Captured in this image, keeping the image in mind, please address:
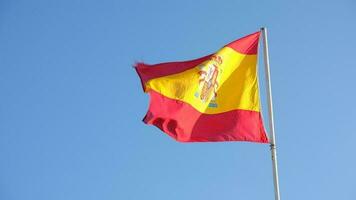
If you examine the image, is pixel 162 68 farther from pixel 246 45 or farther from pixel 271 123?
pixel 271 123

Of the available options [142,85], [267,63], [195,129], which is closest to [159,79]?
[142,85]

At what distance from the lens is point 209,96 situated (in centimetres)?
1530

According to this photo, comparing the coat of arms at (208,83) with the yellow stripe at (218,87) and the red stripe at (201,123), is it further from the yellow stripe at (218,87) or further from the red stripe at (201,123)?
the red stripe at (201,123)

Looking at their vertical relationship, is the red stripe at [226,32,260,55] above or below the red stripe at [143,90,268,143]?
above

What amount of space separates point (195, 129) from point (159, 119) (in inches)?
37.9

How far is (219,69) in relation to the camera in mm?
15586

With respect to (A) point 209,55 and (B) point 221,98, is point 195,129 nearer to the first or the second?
(B) point 221,98

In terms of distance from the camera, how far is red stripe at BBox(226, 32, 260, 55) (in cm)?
1593

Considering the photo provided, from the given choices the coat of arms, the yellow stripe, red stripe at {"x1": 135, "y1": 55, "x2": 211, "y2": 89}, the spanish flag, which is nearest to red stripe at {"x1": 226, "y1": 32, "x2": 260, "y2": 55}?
the spanish flag

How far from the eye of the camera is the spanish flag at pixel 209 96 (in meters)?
14.7

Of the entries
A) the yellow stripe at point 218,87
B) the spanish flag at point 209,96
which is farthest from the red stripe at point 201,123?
the yellow stripe at point 218,87

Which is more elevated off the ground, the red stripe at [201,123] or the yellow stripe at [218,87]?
the yellow stripe at [218,87]

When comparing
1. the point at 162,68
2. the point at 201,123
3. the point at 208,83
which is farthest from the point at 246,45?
the point at 201,123

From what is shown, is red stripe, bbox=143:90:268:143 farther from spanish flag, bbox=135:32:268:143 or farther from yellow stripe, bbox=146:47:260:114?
yellow stripe, bbox=146:47:260:114
